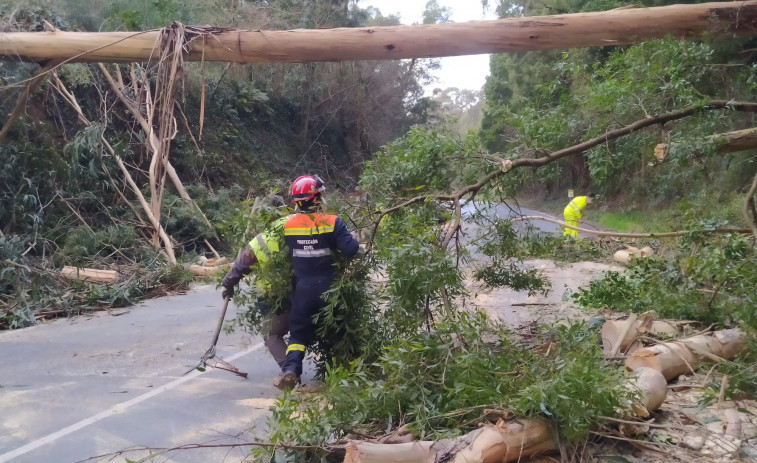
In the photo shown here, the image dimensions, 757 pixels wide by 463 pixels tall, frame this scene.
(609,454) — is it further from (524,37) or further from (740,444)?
(524,37)

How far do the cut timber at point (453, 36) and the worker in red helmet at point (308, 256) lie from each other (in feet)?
4.32

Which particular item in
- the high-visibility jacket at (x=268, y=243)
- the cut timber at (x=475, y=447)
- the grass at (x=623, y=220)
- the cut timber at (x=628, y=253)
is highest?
the high-visibility jacket at (x=268, y=243)

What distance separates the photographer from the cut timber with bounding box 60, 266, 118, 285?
11297 mm

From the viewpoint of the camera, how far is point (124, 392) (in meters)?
6.05

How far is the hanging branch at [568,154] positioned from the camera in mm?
5996

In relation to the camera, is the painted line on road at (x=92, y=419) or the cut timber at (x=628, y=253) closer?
the painted line on road at (x=92, y=419)

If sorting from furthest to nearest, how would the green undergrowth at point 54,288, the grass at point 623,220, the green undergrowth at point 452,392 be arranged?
the grass at point 623,220, the green undergrowth at point 54,288, the green undergrowth at point 452,392

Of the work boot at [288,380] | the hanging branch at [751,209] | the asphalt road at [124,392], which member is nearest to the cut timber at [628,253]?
the hanging branch at [751,209]

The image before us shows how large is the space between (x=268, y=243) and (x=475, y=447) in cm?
303

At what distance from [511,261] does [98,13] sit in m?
16.7

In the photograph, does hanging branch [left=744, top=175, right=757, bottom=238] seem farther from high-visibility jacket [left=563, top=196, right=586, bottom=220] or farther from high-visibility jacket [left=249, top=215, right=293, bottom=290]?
high-visibility jacket [left=563, top=196, right=586, bottom=220]

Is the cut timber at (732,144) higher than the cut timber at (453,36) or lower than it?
A: lower

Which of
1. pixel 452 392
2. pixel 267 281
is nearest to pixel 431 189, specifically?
pixel 267 281

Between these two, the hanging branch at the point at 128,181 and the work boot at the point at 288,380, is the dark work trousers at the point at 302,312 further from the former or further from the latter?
the hanging branch at the point at 128,181
